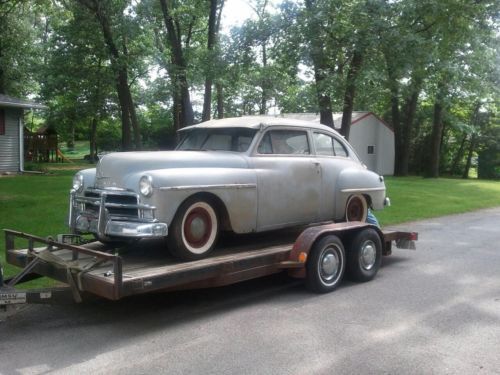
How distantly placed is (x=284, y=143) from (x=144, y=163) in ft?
6.67

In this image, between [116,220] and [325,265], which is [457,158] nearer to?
[325,265]

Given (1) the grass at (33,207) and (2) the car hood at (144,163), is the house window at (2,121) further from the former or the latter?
(2) the car hood at (144,163)

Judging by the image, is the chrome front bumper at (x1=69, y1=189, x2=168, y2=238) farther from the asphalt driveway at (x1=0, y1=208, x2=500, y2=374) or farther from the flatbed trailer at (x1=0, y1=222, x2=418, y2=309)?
the asphalt driveway at (x1=0, y1=208, x2=500, y2=374)

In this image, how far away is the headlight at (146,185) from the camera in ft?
17.8

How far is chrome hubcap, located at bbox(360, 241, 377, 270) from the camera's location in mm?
7000

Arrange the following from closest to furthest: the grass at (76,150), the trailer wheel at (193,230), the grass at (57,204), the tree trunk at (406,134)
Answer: the trailer wheel at (193,230) < the grass at (57,204) < the tree trunk at (406,134) < the grass at (76,150)

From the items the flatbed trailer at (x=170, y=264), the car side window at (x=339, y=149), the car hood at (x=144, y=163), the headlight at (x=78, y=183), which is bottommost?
the flatbed trailer at (x=170, y=264)

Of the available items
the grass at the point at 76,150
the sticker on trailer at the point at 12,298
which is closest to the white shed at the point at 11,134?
the sticker on trailer at the point at 12,298

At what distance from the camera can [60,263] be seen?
5.20 metres

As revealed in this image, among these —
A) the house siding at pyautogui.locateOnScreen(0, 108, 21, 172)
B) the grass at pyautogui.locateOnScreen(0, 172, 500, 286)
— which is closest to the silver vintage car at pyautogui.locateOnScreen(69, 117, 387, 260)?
the grass at pyautogui.locateOnScreen(0, 172, 500, 286)

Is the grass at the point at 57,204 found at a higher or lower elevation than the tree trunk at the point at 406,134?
lower

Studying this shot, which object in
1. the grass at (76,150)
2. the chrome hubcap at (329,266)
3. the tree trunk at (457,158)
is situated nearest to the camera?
the chrome hubcap at (329,266)

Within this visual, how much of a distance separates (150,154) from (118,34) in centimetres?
1644

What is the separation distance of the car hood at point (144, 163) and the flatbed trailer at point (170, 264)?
0.82m
